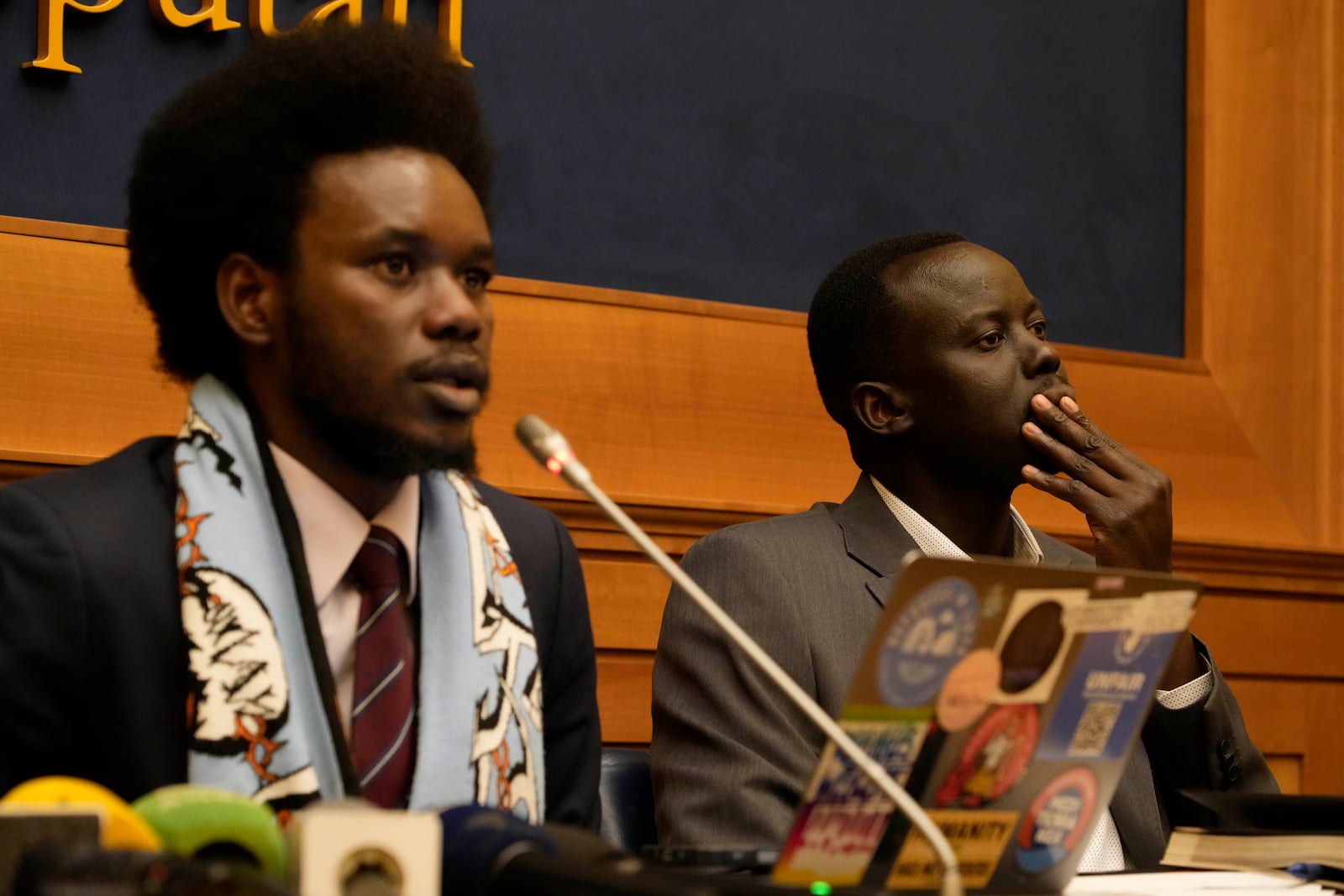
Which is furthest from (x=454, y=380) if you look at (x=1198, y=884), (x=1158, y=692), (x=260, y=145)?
(x=1158, y=692)

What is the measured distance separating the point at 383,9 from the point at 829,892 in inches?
78.2

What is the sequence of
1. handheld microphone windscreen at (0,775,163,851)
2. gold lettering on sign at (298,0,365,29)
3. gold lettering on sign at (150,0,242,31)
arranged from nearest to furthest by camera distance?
1. handheld microphone windscreen at (0,775,163,851)
2. gold lettering on sign at (150,0,242,31)
3. gold lettering on sign at (298,0,365,29)

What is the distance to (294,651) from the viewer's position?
1443 millimetres

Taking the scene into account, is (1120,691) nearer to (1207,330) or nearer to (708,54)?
(708,54)

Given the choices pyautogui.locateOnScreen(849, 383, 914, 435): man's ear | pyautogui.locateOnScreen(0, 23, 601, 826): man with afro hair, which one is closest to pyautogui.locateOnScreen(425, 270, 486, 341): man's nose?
pyautogui.locateOnScreen(0, 23, 601, 826): man with afro hair

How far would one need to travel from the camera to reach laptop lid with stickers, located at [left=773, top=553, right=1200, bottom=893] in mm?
1222

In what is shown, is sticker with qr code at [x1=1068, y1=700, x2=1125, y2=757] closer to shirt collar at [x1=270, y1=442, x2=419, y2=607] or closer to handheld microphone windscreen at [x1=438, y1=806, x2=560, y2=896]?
handheld microphone windscreen at [x1=438, y1=806, x2=560, y2=896]

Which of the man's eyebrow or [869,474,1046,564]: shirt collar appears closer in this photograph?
the man's eyebrow

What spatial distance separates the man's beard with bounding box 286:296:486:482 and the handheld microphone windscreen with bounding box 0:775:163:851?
1.77 ft

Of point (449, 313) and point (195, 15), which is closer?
point (449, 313)

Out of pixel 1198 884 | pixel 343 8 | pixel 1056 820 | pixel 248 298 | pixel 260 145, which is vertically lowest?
pixel 1198 884

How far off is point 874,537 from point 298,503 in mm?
947

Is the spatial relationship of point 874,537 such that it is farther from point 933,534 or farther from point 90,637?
point 90,637

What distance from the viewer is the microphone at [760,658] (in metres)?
1.17
